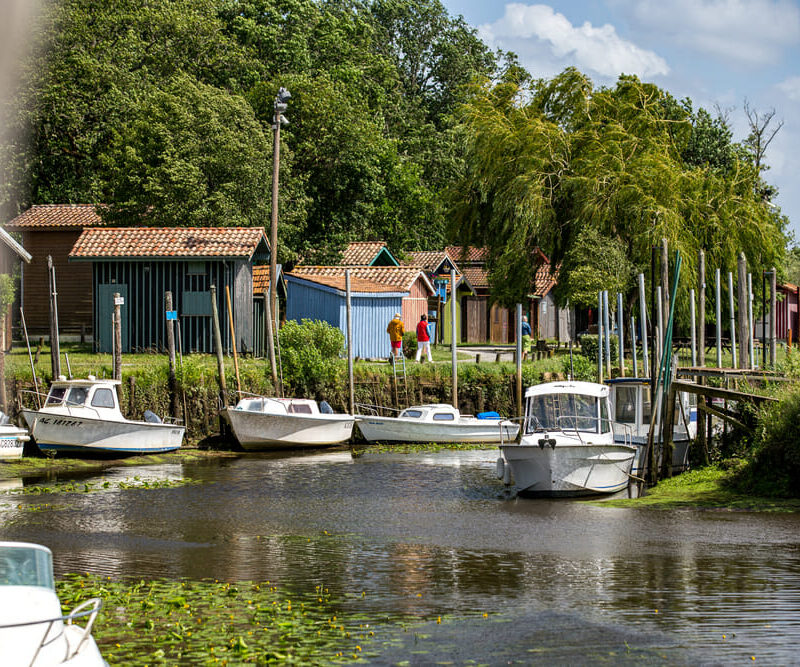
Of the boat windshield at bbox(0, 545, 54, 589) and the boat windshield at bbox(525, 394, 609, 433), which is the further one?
the boat windshield at bbox(525, 394, 609, 433)

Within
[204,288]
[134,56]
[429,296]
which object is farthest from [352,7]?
[204,288]

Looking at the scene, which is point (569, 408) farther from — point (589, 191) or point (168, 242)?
point (168, 242)

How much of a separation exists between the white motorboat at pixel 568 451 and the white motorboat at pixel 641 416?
1462 millimetres

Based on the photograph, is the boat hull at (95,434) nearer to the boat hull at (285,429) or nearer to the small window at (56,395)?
the small window at (56,395)

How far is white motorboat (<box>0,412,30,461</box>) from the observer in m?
25.4

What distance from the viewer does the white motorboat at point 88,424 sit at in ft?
90.0

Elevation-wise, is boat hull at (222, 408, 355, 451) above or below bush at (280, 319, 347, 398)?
below

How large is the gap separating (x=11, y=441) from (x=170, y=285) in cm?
1394

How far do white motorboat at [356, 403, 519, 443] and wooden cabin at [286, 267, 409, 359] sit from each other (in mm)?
8449

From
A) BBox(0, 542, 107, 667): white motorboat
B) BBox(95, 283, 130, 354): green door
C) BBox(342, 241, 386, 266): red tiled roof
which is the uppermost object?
BBox(342, 241, 386, 266): red tiled roof

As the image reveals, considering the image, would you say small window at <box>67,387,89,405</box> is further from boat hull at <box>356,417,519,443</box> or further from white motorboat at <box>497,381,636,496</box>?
white motorboat at <box>497,381,636,496</box>

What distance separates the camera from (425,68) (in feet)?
277

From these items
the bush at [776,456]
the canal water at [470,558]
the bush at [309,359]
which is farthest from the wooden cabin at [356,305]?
the bush at [776,456]

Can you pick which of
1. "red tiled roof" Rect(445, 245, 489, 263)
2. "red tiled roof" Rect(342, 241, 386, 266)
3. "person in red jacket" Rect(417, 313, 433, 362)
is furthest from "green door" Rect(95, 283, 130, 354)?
"red tiled roof" Rect(445, 245, 489, 263)
